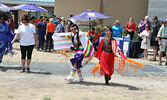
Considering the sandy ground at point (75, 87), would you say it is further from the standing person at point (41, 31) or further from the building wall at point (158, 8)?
the building wall at point (158, 8)

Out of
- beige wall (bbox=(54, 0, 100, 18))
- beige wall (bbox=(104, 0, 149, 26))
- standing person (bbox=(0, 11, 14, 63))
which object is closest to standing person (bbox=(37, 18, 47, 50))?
standing person (bbox=(0, 11, 14, 63))

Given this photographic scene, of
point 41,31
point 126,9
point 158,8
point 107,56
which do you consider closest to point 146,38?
point 41,31

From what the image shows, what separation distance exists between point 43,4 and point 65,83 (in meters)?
21.6

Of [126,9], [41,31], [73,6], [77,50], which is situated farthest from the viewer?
[73,6]

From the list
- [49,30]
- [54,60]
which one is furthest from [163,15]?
[54,60]

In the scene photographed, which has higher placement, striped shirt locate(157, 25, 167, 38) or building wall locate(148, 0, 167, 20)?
building wall locate(148, 0, 167, 20)

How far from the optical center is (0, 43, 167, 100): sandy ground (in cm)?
614

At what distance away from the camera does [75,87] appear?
7.03m

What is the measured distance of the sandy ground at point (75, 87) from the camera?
6.14 meters

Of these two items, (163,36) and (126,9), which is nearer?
(163,36)

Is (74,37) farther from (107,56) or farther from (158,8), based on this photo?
(158,8)

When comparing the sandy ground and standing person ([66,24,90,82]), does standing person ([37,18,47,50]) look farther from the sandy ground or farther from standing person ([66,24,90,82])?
standing person ([66,24,90,82])

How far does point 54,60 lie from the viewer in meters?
11.4

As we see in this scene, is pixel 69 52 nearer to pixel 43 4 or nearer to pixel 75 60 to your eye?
pixel 75 60
